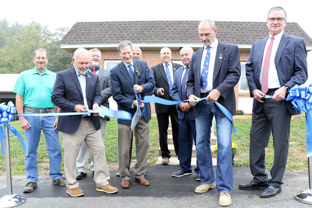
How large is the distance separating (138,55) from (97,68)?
0.94 metres

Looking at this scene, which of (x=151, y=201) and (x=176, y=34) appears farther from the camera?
(x=176, y=34)

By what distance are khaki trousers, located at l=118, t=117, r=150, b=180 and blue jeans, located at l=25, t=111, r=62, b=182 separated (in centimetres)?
110

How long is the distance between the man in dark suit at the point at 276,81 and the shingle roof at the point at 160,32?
8.86 metres

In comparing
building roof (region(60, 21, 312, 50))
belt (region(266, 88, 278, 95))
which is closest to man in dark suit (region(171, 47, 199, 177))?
belt (region(266, 88, 278, 95))

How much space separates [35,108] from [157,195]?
94.6 inches

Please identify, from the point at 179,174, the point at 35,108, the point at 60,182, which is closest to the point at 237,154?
the point at 179,174

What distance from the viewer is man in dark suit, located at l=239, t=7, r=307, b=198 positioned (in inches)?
151

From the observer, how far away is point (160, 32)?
1366 centimetres

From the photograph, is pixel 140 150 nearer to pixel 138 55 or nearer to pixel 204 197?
pixel 204 197

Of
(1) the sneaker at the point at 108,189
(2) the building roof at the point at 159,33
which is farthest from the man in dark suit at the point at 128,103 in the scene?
(2) the building roof at the point at 159,33

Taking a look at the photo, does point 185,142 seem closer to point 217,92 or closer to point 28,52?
point 217,92

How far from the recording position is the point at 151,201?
3.83m

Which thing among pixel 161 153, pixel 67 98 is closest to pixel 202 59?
pixel 67 98

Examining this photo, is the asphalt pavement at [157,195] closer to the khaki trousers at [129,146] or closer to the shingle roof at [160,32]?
the khaki trousers at [129,146]
